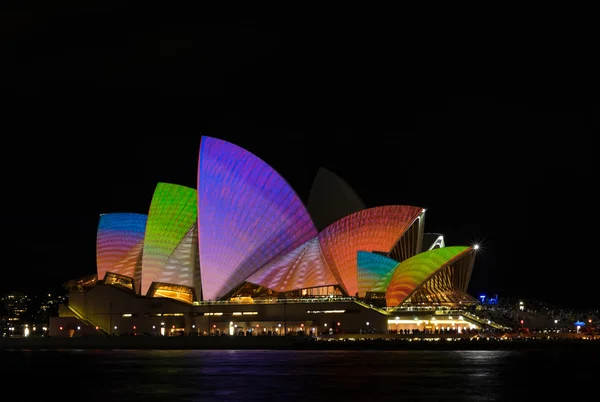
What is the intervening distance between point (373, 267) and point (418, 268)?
4.07m

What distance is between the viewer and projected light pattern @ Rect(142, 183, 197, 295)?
7256 cm

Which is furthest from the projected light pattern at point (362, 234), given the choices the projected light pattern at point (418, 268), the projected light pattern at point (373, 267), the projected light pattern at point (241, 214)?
the projected light pattern at point (418, 268)

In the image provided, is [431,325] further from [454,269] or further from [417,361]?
[417,361]

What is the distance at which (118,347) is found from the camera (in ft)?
239

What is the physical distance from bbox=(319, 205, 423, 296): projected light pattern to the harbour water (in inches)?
862

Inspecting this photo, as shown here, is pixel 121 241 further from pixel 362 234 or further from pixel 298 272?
pixel 362 234

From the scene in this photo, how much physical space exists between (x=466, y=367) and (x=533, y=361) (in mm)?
5999

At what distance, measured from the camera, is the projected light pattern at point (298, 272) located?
232ft

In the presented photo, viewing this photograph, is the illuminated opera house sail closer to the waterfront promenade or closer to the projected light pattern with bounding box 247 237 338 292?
the projected light pattern with bounding box 247 237 338 292

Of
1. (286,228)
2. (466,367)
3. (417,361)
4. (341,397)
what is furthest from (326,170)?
(341,397)

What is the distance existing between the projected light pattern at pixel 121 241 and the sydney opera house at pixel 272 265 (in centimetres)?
160

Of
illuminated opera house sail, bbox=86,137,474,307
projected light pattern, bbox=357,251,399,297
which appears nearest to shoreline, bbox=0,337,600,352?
illuminated opera house sail, bbox=86,137,474,307

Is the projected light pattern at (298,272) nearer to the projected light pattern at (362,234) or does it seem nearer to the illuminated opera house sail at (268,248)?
the illuminated opera house sail at (268,248)

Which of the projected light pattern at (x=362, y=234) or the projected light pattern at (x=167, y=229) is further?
the projected light pattern at (x=167, y=229)
